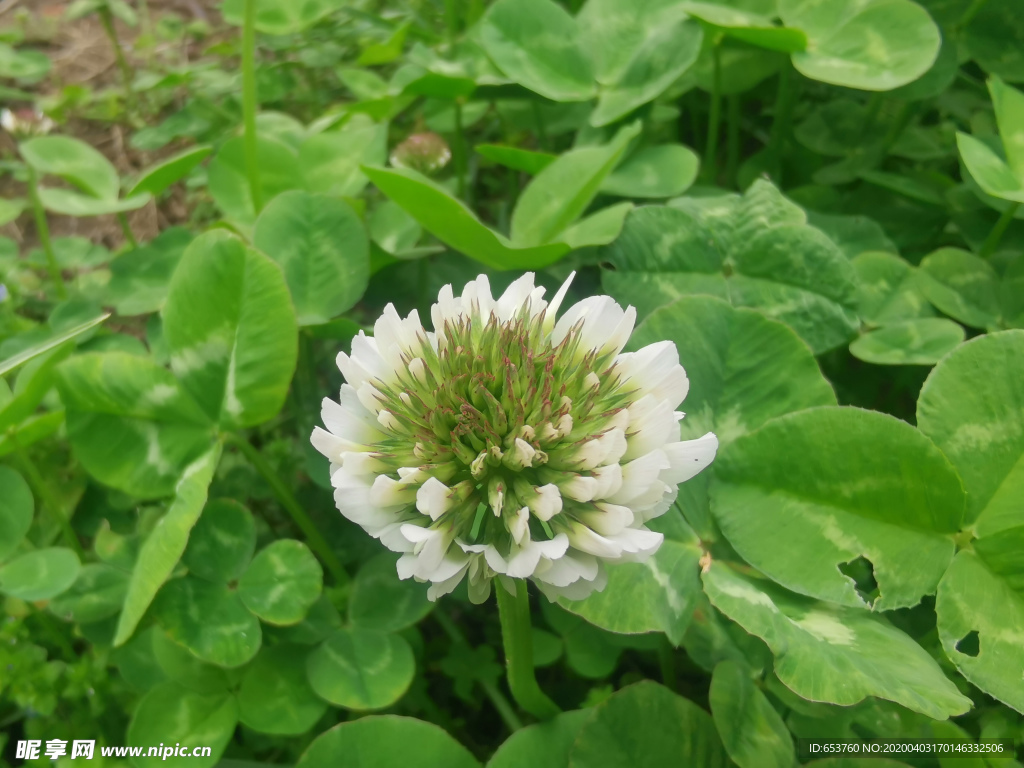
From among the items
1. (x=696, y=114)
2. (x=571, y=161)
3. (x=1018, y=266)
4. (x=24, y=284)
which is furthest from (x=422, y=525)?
(x=24, y=284)

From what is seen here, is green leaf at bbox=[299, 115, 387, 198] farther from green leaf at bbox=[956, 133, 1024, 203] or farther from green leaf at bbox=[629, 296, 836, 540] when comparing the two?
green leaf at bbox=[956, 133, 1024, 203]

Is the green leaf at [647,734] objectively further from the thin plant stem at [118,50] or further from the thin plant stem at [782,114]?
the thin plant stem at [118,50]

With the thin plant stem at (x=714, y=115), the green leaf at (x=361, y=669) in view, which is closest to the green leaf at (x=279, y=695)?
the green leaf at (x=361, y=669)

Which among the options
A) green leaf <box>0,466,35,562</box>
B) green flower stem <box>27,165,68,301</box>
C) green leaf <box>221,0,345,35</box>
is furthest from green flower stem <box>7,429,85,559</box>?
green leaf <box>221,0,345,35</box>

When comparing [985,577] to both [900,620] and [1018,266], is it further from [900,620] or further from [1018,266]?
[1018,266]

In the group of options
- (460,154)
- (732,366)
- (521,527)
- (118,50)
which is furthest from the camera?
(118,50)

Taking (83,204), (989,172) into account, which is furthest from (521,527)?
(83,204)

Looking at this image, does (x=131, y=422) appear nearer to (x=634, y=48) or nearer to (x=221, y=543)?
(x=221, y=543)

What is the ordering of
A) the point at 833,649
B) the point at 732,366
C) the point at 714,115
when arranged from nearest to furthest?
the point at 833,649 → the point at 732,366 → the point at 714,115
